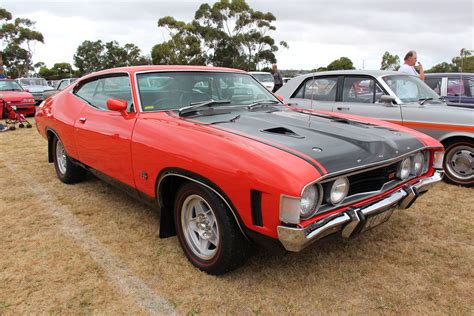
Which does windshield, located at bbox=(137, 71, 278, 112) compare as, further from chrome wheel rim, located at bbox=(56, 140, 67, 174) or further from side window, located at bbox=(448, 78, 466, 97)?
side window, located at bbox=(448, 78, 466, 97)

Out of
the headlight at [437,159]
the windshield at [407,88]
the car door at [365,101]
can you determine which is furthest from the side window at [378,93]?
the headlight at [437,159]

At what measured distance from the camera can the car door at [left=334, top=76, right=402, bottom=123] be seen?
5.30 m

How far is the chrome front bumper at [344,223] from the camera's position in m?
2.04

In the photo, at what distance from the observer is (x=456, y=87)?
685cm

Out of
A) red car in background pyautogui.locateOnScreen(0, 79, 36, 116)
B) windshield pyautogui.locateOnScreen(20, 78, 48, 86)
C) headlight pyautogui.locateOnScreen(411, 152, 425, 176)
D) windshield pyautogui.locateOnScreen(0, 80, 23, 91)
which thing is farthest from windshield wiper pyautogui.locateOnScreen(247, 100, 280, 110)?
windshield pyautogui.locateOnScreen(20, 78, 48, 86)

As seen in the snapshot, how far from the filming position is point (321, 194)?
7.26 ft

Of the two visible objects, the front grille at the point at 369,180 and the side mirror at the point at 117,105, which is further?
the side mirror at the point at 117,105

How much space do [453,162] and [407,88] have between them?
1.33 meters

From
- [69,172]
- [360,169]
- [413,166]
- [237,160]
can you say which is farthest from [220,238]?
[69,172]

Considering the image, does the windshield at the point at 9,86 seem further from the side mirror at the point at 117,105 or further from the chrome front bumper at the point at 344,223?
the chrome front bumper at the point at 344,223

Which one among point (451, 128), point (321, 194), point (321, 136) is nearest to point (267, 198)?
point (321, 194)

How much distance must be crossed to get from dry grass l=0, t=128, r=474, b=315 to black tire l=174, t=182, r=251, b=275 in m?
0.10

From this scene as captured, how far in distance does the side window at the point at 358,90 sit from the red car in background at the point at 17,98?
10049mm

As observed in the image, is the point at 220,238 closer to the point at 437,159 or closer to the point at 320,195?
the point at 320,195
